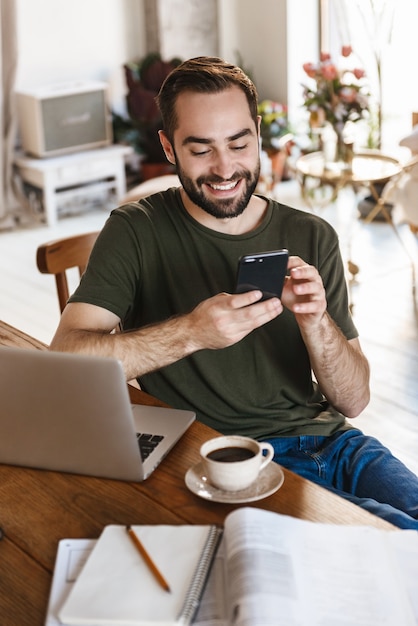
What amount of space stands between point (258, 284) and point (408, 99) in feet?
14.6

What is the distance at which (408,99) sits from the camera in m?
5.68

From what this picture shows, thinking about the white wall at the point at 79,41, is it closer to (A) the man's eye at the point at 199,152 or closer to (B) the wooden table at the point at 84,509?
(A) the man's eye at the point at 199,152

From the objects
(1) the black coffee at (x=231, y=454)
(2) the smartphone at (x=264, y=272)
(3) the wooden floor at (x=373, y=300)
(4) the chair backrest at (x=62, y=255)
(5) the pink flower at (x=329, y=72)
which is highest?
(5) the pink flower at (x=329, y=72)

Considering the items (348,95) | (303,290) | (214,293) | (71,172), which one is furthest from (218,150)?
(71,172)

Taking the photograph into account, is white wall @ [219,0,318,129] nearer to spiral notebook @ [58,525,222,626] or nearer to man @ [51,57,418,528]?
man @ [51,57,418,528]

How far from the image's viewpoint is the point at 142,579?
115cm

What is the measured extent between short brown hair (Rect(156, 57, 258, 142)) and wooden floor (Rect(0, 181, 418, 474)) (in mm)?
1350

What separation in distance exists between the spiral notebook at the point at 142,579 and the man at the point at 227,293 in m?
→ 0.50

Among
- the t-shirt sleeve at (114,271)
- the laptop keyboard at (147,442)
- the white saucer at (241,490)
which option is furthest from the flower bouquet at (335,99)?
the white saucer at (241,490)

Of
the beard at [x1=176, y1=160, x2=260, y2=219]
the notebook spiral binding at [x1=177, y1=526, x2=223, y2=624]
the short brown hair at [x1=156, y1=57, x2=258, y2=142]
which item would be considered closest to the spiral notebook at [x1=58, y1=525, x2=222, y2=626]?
the notebook spiral binding at [x1=177, y1=526, x2=223, y2=624]

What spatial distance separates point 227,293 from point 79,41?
4.34m

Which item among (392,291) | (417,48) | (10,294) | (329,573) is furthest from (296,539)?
(417,48)

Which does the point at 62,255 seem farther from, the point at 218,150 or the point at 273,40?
the point at 273,40

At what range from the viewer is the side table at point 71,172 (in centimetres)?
538
